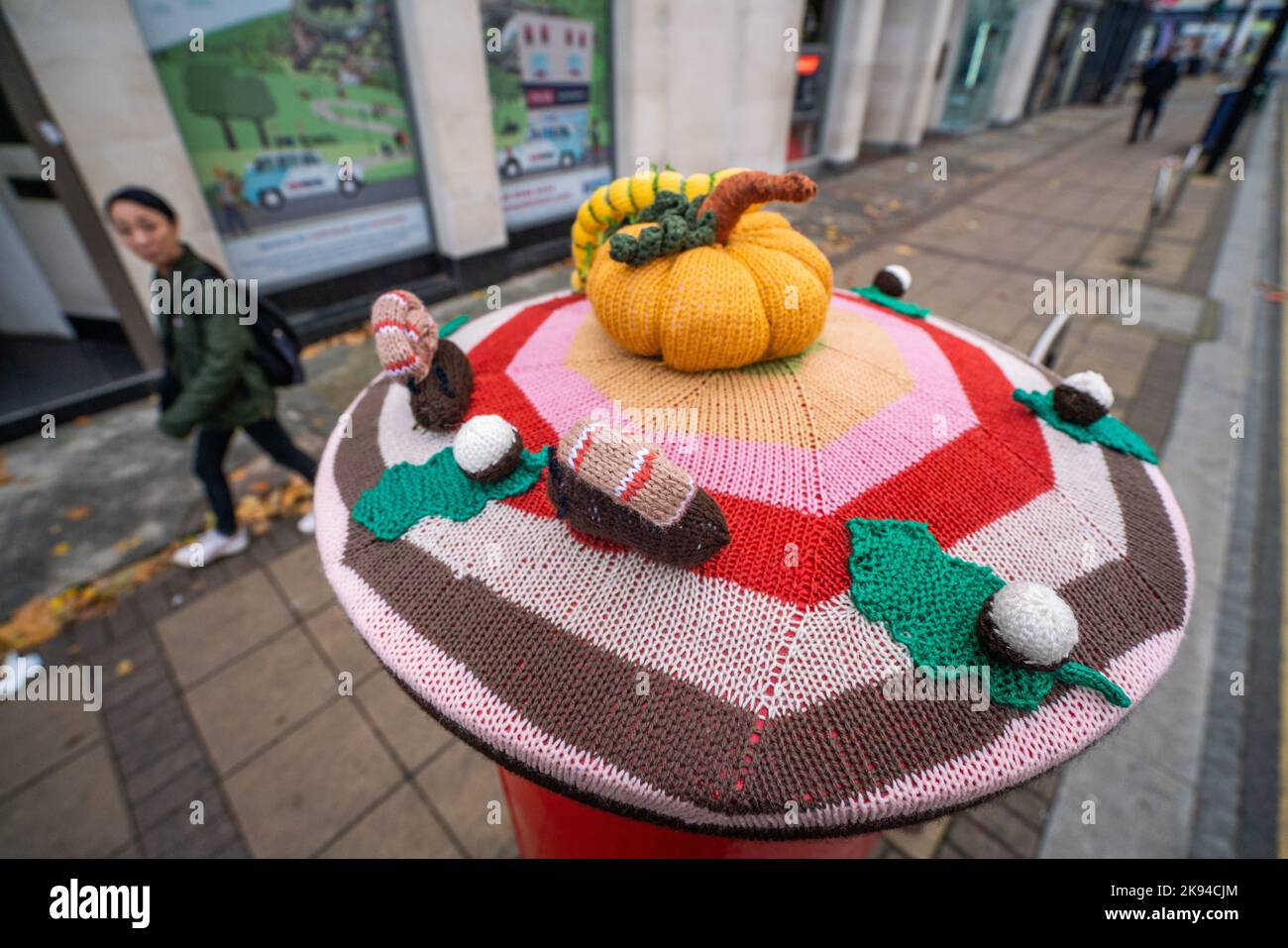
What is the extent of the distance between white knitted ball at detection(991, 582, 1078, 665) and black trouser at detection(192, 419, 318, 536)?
3.09m

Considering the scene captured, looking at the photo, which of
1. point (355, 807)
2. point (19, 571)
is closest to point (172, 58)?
point (19, 571)

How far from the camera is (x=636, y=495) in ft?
2.61

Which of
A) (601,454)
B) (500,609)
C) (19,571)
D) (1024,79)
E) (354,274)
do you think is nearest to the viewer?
(601,454)

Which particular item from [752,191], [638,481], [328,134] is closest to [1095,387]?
[752,191]

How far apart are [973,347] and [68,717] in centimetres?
367

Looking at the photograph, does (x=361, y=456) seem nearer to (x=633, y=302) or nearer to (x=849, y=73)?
(x=633, y=302)

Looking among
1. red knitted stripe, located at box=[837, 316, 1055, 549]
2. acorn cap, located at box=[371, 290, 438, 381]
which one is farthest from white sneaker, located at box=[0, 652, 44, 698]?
red knitted stripe, located at box=[837, 316, 1055, 549]

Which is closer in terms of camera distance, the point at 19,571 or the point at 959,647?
the point at 959,647

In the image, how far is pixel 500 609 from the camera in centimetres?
94

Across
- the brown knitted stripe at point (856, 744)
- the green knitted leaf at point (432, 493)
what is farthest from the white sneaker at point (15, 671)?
the brown knitted stripe at point (856, 744)

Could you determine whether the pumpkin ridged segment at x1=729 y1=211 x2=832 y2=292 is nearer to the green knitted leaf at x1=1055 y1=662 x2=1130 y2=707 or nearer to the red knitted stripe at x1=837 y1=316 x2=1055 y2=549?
the red knitted stripe at x1=837 y1=316 x2=1055 y2=549

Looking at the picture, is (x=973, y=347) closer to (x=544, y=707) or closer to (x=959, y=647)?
(x=959, y=647)

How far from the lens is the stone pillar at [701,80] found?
614 cm

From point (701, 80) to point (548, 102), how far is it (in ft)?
6.20
